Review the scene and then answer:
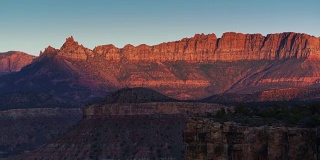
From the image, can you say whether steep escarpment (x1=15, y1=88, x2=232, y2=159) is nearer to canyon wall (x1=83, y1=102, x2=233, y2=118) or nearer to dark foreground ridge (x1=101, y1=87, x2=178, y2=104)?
canyon wall (x1=83, y1=102, x2=233, y2=118)

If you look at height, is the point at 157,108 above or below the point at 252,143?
below

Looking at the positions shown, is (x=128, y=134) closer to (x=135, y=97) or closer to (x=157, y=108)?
(x=157, y=108)

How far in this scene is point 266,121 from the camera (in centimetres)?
3834

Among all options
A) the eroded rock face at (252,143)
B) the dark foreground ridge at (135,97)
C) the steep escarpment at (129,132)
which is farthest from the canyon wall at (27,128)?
the eroded rock face at (252,143)

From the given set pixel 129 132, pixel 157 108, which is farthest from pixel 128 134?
pixel 157 108

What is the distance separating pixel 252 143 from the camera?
34.5 metres

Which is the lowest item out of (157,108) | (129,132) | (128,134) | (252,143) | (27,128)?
(27,128)

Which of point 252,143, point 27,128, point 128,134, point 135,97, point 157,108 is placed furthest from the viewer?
point 27,128

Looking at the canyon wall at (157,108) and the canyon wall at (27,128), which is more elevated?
the canyon wall at (157,108)

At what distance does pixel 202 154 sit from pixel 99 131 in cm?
9677

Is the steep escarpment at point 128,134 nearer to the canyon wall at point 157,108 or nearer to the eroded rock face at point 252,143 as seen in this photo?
the canyon wall at point 157,108

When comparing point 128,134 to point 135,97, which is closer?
point 128,134

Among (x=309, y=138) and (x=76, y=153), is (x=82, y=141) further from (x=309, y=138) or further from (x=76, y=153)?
(x=309, y=138)

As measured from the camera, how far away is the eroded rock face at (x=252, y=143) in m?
34.0
